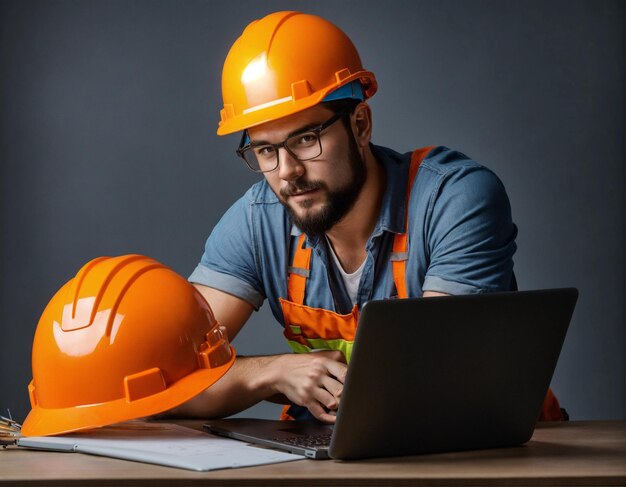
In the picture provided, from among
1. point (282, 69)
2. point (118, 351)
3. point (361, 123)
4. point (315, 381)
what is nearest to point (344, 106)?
point (361, 123)

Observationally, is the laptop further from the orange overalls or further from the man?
the orange overalls

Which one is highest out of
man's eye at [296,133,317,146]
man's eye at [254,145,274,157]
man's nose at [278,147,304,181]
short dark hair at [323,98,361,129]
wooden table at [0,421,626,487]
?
short dark hair at [323,98,361,129]

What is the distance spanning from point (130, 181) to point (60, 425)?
2526 millimetres

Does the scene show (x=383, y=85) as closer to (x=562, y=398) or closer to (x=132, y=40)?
(x=132, y=40)

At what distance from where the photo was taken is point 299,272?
2480mm

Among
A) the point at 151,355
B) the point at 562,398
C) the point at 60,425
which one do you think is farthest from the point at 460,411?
the point at 562,398

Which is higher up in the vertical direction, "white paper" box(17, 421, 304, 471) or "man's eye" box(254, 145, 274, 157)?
"man's eye" box(254, 145, 274, 157)

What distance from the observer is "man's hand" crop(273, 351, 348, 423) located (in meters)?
1.94

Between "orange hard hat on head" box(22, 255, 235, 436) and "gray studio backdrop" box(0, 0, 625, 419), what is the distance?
240cm

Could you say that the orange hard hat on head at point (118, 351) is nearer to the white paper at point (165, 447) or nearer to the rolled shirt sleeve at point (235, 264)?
the white paper at point (165, 447)

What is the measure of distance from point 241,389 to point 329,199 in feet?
1.76

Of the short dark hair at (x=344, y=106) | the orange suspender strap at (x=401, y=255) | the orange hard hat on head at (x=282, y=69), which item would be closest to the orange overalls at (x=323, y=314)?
the orange suspender strap at (x=401, y=255)

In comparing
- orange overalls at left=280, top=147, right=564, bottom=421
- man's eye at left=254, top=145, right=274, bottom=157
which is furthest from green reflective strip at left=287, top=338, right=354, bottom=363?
man's eye at left=254, top=145, right=274, bottom=157

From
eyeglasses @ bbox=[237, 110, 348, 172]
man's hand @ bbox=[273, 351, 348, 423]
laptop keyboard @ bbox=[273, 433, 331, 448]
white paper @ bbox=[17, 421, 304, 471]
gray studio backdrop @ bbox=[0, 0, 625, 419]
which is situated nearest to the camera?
white paper @ bbox=[17, 421, 304, 471]
